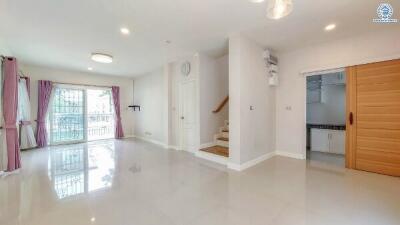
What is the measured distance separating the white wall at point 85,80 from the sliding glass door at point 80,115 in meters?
0.30

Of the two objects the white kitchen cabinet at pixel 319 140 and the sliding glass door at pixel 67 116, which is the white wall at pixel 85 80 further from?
the white kitchen cabinet at pixel 319 140

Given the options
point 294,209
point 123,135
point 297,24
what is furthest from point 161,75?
point 294,209

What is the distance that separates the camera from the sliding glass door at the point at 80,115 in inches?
249

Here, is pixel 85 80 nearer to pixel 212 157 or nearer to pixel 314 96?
pixel 212 157

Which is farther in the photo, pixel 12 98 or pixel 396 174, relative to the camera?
pixel 12 98

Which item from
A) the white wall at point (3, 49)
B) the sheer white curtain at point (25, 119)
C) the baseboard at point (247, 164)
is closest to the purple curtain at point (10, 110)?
the white wall at point (3, 49)

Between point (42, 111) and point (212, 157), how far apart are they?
591 cm

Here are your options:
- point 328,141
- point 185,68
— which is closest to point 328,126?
point 328,141

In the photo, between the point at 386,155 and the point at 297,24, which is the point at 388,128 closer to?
the point at 386,155

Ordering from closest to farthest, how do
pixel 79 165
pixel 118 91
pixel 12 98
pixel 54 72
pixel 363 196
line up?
pixel 363 196
pixel 12 98
pixel 79 165
pixel 54 72
pixel 118 91

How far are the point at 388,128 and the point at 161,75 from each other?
19.5 feet

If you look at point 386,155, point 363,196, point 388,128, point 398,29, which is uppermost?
point 398,29

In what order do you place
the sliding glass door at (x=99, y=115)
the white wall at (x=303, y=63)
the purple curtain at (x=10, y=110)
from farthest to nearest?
the sliding glass door at (x=99, y=115) → the purple curtain at (x=10, y=110) → the white wall at (x=303, y=63)

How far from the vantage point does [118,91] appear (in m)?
7.48
